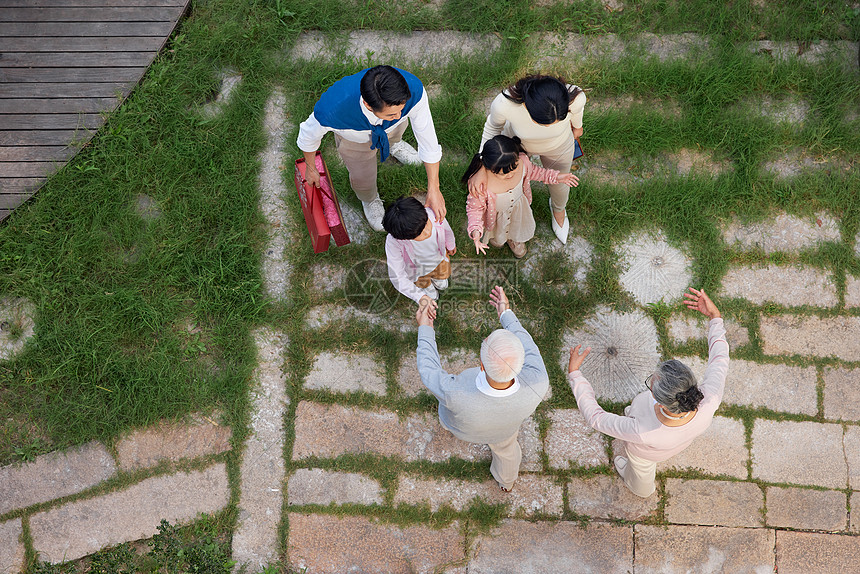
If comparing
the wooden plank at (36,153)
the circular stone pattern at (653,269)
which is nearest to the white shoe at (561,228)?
the circular stone pattern at (653,269)

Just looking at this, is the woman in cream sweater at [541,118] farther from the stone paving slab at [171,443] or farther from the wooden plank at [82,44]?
the wooden plank at [82,44]

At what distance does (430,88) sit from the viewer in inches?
195

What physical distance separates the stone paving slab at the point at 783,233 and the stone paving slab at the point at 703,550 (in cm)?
204

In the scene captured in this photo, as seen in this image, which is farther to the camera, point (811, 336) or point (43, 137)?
point (43, 137)

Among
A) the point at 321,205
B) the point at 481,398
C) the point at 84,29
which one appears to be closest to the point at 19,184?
the point at 84,29

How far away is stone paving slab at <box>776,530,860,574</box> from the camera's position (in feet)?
12.6

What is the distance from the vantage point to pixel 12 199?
4730 mm

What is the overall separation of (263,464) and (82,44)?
152 inches

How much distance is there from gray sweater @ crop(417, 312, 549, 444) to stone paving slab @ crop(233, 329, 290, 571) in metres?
1.44

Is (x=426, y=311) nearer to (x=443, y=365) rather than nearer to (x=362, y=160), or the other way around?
(x=443, y=365)

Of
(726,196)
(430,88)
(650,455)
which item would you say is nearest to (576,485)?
(650,455)

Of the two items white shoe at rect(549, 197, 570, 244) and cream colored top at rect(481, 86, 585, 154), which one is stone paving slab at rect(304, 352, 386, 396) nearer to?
white shoe at rect(549, 197, 570, 244)

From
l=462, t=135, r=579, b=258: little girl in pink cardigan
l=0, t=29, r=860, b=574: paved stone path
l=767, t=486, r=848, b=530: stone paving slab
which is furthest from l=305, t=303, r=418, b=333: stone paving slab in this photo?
l=767, t=486, r=848, b=530: stone paving slab

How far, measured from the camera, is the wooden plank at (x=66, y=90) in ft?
16.3
